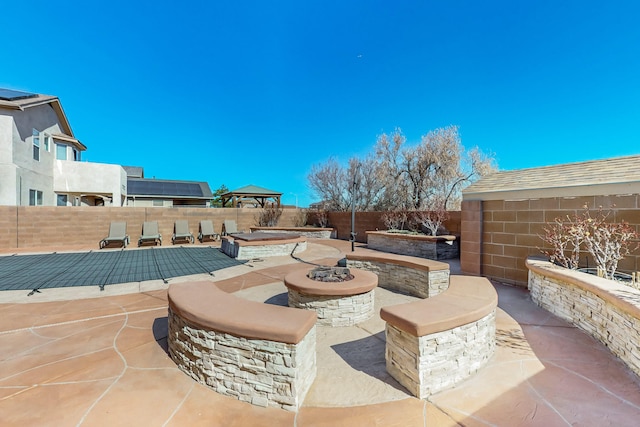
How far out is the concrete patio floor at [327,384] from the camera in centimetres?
209

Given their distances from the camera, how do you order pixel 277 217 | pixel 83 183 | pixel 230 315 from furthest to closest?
pixel 277 217 < pixel 83 183 < pixel 230 315

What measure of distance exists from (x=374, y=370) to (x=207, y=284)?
8.27ft

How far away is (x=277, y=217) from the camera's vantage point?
53.4ft

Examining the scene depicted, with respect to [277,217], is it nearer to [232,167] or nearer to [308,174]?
[308,174]

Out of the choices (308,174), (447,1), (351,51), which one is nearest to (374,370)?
(447,1)

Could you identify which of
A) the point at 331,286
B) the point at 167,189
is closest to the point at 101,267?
the point at 331,286

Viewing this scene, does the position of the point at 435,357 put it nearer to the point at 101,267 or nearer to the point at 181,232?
the point at 101,267

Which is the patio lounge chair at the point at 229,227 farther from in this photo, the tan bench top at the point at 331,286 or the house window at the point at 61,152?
the house window at the point at 61,152

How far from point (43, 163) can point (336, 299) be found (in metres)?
17.9

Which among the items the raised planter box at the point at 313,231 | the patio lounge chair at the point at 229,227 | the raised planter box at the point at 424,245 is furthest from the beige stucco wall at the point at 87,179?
the raised planter box at the point at 424,245

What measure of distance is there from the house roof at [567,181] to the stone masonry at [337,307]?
14.7 ft

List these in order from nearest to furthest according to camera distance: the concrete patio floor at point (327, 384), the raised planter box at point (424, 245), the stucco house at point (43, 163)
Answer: the concrete patio floor at point (327, 384) → the raised planter box at point (424, 245) → the stucco house at point (43, 163)

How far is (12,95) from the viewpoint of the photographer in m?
12.2

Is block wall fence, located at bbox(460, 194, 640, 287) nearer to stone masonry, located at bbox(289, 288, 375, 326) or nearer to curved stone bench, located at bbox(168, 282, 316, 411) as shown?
stone masonry, located at bbox(289, 288, 375, 326)
